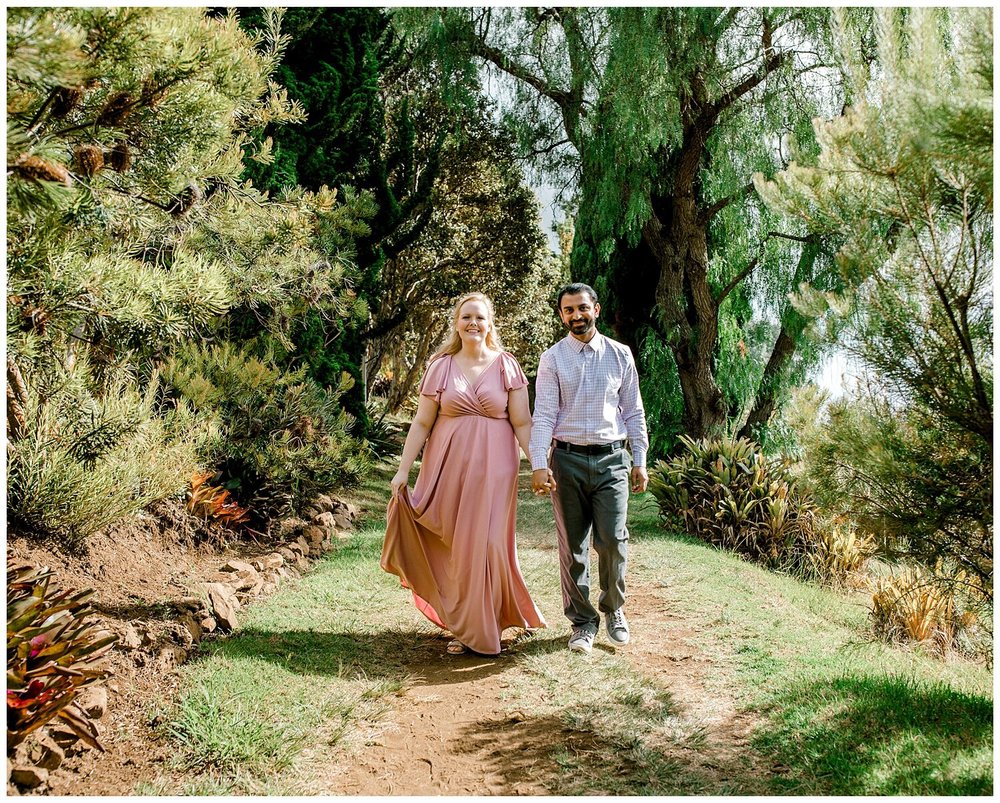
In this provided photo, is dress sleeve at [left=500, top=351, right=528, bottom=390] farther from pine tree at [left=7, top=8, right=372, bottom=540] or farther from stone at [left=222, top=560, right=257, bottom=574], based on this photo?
stone at [left=222, top=560, right=257, bottom=574]

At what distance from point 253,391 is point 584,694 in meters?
4.80

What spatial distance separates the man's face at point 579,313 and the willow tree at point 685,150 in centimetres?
499

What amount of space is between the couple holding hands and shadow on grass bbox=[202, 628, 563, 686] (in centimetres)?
14

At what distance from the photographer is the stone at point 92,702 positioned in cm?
338

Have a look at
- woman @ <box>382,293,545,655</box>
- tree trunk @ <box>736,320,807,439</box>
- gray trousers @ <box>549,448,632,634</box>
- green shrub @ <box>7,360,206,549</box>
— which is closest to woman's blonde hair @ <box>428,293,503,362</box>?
woman @ <box>382,293,545,655</box>

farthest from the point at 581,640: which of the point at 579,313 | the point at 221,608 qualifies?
the point at 221,608

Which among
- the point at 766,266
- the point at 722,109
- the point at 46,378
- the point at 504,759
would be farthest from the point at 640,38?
the point at 504,759

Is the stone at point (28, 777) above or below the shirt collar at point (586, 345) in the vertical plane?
below

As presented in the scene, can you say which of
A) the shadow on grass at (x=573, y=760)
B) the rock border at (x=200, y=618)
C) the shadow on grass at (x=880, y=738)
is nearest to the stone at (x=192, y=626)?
the rock border at (x=200, y=618)

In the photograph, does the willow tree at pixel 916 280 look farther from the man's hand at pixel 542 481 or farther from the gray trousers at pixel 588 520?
the man's hand at pixel 542 481

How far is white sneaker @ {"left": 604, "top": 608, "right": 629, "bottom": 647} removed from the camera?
4.64m

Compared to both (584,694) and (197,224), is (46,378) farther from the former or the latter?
(584,694)

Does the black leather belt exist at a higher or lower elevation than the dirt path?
higher

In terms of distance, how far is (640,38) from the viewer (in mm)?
8703
